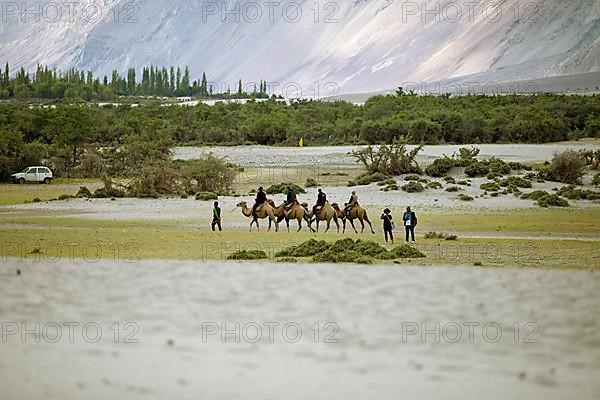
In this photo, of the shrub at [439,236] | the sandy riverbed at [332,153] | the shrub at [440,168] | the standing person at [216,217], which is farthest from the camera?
the sandy riverbed at [332,153]

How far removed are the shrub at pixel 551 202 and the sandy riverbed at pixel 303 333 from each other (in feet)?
42.2

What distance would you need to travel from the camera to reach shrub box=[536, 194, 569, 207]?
34625 mm

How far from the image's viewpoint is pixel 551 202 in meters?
34.8

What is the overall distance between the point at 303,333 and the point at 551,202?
1975 centimetres

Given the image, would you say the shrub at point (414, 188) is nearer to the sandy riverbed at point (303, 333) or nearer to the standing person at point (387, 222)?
the standing person at point (387, 222)

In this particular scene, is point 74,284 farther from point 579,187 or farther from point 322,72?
point 322,72

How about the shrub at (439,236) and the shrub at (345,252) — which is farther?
the shrub at (439,236)

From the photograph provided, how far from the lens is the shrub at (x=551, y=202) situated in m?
34.6

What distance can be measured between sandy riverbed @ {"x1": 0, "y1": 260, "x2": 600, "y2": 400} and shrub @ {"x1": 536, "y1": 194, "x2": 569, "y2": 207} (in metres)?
12.9

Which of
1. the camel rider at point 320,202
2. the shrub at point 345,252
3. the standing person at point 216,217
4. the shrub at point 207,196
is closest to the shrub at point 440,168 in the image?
the shrub at point 207,196

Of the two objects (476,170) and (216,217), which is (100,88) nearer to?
(476,170)

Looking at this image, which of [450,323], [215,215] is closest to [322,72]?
[215,215]

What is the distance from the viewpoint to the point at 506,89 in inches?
4870

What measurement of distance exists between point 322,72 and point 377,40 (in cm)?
1197
